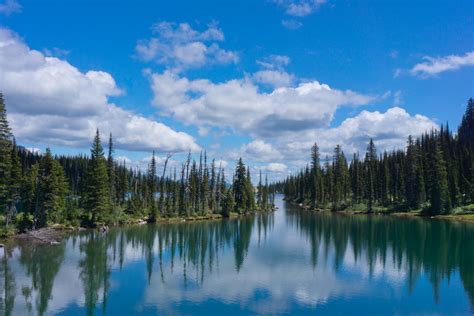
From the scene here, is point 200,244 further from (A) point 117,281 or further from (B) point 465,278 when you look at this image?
(B) point 465,278

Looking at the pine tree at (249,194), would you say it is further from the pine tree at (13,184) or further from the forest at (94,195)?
the pine tree at (13,184)

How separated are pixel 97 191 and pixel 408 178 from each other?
8876 centimetres

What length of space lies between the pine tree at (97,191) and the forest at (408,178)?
3092 inches

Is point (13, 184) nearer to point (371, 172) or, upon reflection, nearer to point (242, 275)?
point (242, 275)

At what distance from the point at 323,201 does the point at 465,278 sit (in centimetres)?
11064

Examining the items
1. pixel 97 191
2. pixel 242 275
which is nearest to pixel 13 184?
pixel 97 191

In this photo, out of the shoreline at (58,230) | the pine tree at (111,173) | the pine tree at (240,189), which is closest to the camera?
the shoreline at (58,230)

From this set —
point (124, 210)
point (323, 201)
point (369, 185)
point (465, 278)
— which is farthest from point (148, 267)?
point (323, 201)

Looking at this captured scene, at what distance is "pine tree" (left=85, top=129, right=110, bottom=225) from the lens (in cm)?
8069

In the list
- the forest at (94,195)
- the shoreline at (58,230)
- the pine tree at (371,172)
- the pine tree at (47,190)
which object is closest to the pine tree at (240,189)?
the forest at (94,195)

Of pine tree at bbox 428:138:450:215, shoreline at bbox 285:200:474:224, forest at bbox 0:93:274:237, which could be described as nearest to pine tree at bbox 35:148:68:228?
forest at bbox 0:93:274:237

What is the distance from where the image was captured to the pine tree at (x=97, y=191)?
80688mm

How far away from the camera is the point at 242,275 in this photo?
42.8m

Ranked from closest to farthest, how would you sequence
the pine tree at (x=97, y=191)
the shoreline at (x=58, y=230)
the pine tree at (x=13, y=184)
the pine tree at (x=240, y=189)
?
the shoreline at (x=58, y=230), the pine tree at (x=13, y=184), the pine tree at (x=97, y=191), the pine tree at (x=240, y=189)
